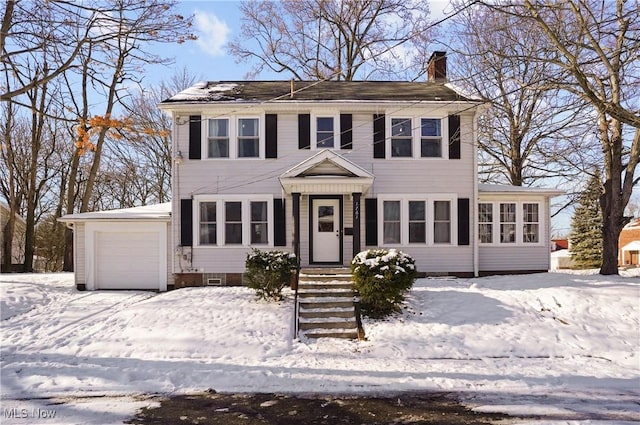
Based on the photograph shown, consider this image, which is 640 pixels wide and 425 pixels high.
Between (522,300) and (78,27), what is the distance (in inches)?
480

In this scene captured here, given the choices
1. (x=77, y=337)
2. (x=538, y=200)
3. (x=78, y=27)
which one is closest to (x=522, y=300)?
(x=538, y=200)

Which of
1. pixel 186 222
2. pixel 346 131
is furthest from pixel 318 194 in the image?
pixel 186 222

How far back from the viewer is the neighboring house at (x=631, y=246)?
3672 cm

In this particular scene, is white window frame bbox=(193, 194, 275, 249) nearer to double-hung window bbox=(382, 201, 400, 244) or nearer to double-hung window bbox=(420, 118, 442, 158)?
double-hung window bbox=(382, 201, 400, 244)

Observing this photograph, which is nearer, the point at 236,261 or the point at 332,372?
the point at 332,372

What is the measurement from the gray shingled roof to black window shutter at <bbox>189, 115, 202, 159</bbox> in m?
0.65

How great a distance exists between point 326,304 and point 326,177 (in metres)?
3.87

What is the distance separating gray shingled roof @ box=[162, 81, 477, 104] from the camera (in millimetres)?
14500

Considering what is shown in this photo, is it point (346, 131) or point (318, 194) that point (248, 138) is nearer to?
point (318, 194)

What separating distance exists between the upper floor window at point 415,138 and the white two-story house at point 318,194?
0.03 meters

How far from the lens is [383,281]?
9.85 meters

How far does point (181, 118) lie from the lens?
14359mm

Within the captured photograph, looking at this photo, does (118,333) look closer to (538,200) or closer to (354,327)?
(354,327)

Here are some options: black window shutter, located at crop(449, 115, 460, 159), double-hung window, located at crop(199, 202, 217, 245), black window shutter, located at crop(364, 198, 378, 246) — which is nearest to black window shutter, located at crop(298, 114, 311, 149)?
black window shutter, located at crop(364, 198, 378, 246)
